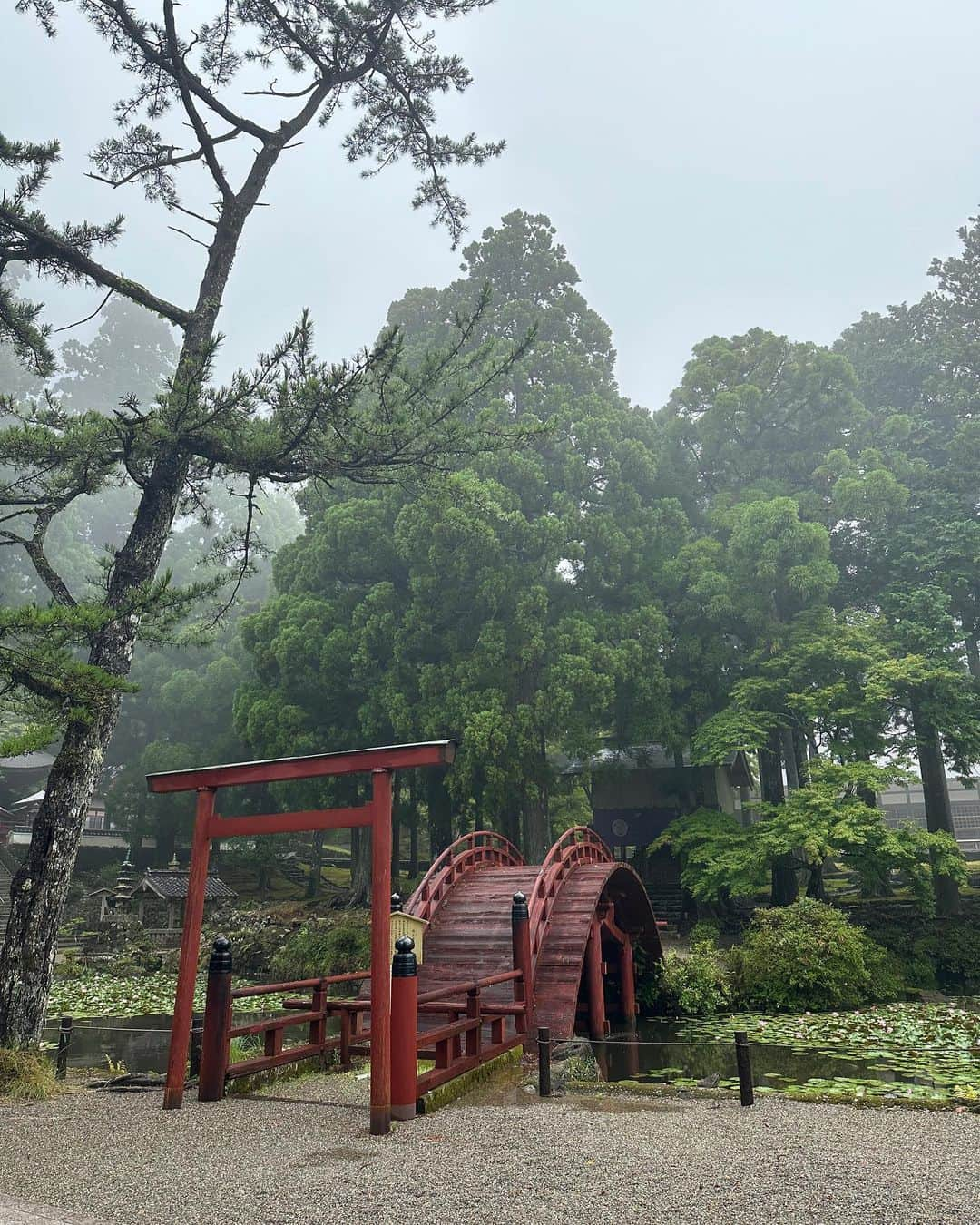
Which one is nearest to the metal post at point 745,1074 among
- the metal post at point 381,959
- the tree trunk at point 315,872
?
the metal post at point 381,959

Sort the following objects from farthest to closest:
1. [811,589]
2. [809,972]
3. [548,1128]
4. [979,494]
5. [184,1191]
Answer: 1. [979,494]
2. [811,589]
3. [809,972]
4. [548,1128]
5. [184,1191]

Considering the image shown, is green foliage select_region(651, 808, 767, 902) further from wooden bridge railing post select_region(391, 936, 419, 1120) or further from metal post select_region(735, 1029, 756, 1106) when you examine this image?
wooden bridge railing post select_region(391, 936, 419, 1120)

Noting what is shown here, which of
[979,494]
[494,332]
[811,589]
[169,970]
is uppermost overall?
[494,332]

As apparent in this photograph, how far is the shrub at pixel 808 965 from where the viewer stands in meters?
14.1

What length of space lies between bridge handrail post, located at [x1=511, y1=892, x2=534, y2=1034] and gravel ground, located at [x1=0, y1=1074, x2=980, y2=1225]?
8.76 feet

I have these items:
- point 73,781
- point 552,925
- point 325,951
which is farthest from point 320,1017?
point 325,951

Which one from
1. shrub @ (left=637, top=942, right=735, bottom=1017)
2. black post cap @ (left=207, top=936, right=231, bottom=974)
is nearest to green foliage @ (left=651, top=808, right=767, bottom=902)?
shrub @ (left=637, top=942, right=735, bottom=1017)

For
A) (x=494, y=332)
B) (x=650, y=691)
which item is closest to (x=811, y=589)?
(x=650, y=691)

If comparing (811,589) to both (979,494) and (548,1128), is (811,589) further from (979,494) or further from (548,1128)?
(548,1128)

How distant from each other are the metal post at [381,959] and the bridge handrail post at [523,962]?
381 cm

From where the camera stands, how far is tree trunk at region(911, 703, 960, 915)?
2000 centimetres

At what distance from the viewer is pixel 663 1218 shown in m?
4.21

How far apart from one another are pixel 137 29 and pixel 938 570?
21611 mm

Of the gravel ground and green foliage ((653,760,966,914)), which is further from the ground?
green foliage ((653,760,966,914))
